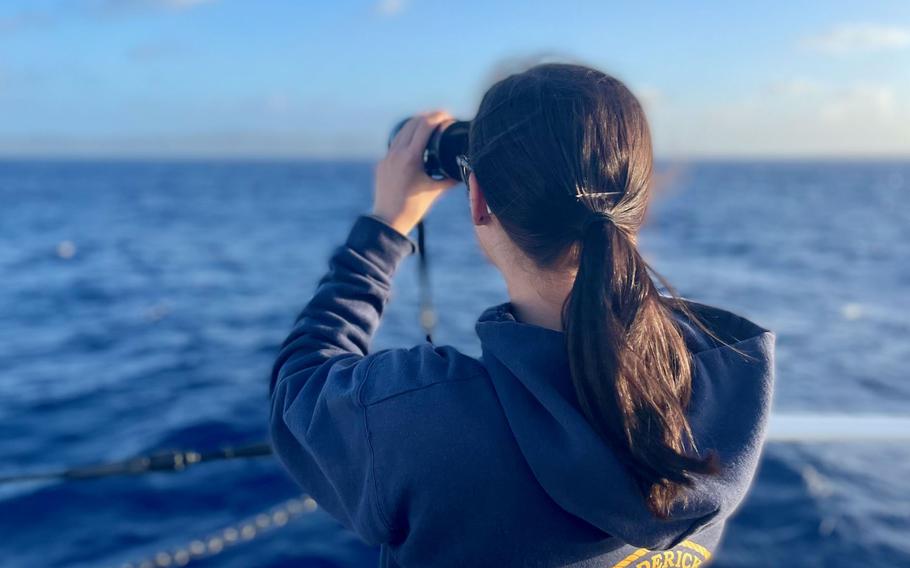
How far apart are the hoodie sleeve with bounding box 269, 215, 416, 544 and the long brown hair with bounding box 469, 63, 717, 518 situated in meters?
0.30

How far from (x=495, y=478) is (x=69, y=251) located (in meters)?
22.1

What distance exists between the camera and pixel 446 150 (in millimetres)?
1312

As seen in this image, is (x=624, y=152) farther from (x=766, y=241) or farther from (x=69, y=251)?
(x=766, y=241)

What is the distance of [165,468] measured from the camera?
2.06m

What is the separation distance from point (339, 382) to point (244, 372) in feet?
26.5

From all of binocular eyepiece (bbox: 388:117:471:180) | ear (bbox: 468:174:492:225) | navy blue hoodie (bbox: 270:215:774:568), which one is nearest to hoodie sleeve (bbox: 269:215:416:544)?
navy blue hoodie (bbox: 270:215:774:568)

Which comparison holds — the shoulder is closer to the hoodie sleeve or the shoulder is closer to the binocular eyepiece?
the hoodie sleeve

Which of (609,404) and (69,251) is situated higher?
(609,404)

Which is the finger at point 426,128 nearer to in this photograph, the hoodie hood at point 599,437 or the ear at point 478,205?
the ear at point 478,205

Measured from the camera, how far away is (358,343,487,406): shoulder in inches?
40.3

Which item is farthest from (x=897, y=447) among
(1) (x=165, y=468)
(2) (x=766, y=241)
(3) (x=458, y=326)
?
(2) (x=766, y=241)

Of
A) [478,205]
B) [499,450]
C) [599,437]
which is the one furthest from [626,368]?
[478,205]

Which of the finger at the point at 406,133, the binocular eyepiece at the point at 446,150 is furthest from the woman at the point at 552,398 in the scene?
the finger at the point at 406,133

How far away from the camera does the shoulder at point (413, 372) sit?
1.02 metres
